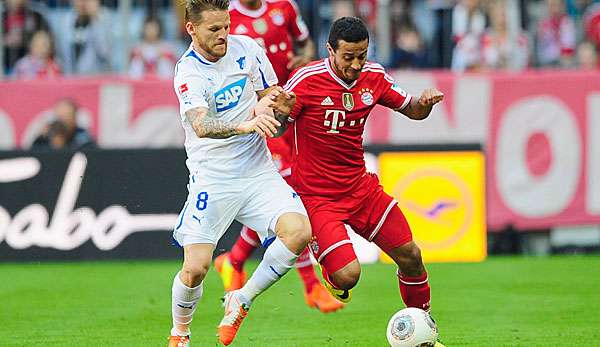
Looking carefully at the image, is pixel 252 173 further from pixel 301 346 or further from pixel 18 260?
pixel 18 260

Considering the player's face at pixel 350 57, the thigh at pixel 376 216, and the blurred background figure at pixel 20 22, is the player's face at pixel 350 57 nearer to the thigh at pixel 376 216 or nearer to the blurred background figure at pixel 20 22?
the thigh at pixel 376 216

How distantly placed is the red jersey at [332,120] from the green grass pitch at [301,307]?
1.12 m

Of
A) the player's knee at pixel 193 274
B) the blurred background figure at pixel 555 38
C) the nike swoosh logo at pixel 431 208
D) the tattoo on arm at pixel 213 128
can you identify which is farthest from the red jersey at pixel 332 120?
the blurred background figure at pixel 555 38

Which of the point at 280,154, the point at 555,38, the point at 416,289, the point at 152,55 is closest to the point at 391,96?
the point at 416,289

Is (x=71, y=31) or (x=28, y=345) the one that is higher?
(x=71, y=31)

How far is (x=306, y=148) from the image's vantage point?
827 centimetres

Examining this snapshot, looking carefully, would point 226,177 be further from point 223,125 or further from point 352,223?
point 352,223

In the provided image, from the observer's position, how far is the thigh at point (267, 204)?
784 cm

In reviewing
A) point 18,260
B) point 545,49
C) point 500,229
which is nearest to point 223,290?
point 18,260

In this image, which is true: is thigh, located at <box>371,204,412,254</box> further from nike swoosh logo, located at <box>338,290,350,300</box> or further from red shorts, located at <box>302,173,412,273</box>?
nike swoosh logo, located at <box>338,290,350,300</box>

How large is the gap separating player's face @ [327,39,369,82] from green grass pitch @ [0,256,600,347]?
6.07ft

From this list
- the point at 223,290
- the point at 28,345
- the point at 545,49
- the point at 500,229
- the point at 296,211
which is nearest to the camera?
the point at 296,211

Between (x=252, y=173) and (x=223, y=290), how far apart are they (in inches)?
143

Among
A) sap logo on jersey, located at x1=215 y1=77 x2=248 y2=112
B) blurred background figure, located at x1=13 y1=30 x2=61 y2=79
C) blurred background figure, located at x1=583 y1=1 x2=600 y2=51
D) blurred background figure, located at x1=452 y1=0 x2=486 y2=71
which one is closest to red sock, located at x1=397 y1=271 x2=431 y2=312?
sap logo on jersey, located at x1=215 y1=77 x2=248 y2=112
